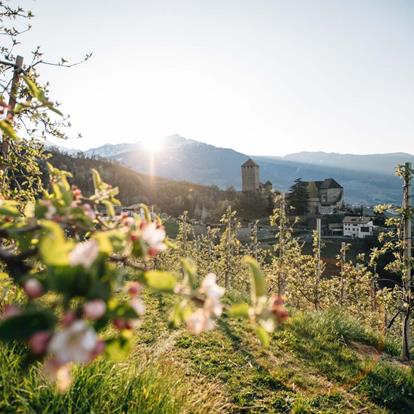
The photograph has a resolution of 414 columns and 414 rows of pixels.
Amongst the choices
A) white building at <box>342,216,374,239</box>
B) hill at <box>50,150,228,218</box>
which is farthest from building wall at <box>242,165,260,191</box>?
white building at <box>342,216,374,239</box>

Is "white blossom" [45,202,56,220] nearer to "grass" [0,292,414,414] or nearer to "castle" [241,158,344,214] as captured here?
"grass" [0,292,414,414]

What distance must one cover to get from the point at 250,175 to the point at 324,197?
687 inches

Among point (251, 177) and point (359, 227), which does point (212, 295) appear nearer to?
point (359, 227)

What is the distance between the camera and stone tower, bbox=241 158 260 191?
283 feet

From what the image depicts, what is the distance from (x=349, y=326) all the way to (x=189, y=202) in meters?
71.4

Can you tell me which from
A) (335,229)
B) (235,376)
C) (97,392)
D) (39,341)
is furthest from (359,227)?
(39,341)

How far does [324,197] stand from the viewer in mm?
82062

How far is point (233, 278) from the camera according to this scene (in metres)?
21.9

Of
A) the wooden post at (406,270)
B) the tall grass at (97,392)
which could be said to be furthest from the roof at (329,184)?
the tall grass at (97,392)

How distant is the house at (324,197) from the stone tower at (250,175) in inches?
509

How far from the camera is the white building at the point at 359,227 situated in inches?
2282

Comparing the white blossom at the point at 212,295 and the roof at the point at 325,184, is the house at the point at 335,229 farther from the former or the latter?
the white blossom at the point at 212,295

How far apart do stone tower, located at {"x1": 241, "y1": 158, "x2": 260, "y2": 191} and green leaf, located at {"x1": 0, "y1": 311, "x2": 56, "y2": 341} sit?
283 feet

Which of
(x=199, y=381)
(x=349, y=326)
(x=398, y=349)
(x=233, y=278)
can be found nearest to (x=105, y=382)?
(x=199, y=381)
